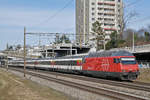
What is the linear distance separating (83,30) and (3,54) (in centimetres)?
3893

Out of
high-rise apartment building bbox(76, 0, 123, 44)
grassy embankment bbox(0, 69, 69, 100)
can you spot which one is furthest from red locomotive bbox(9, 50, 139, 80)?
high-rise apartment building bbox(76, 0, 123, 44)

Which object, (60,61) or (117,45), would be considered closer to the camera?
(60,61)

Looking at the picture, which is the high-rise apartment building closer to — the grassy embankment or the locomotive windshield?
the locomotive windshield

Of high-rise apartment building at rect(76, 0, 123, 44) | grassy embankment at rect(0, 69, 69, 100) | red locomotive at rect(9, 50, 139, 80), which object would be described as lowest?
grassy embankment at rect(0, 69, 69, 100)

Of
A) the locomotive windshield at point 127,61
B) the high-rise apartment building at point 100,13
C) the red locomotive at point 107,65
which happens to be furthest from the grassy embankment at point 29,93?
the high-rise apartment building at point 100,13

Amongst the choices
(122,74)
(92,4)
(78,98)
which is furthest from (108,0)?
(78,98)

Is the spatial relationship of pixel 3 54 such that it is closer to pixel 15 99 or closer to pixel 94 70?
pixel 94 70

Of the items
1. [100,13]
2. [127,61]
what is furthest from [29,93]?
[100,13]

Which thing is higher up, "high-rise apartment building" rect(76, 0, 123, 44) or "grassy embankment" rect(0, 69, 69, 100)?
"high-rise apartment building" rect(76, 0, 123, 44)

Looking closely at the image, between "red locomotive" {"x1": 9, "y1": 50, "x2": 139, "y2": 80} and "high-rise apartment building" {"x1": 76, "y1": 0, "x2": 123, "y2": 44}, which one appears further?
"high-rise apartment building" {"x1": 76, "y1": 0, "x2": 123, "y2": 44}

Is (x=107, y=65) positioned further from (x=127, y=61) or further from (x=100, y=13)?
(x=100, y=13)

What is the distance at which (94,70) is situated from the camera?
1304 inches

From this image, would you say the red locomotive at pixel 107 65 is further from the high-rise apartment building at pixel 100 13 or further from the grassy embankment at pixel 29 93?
the high-rise apartment building at pixel 100 13

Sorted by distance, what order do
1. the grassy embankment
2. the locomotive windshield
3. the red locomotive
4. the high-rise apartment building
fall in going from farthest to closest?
the high-rise apartment building → the locomotive windshield → the red locomotive → the grassy embankment
